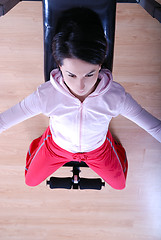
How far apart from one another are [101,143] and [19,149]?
0.68 metres

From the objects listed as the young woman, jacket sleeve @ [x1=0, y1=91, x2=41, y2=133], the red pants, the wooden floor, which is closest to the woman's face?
the young woman

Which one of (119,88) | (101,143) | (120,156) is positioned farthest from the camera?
(120,156)

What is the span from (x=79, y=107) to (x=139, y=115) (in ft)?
0.87

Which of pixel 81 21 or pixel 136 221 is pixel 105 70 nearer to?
pixel 81 21

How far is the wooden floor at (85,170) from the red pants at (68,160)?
286 millimetres

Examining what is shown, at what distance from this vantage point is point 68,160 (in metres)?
1.30

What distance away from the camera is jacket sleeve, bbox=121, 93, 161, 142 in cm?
101

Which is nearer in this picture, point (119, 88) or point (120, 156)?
point (119, 88)

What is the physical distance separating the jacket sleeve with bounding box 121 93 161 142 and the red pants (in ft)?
1.00

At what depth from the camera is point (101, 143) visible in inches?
49.0

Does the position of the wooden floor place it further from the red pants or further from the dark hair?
the dark hair

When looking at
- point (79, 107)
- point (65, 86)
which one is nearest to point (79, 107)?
point (79, 107)

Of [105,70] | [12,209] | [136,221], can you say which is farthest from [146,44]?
[12,209]

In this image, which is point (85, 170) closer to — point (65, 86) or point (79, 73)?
point (65, 86)
